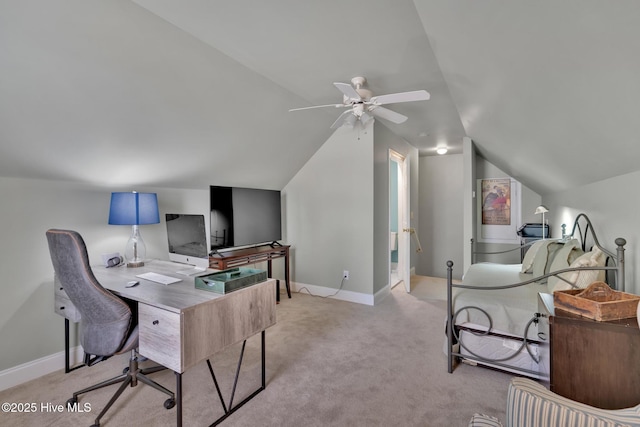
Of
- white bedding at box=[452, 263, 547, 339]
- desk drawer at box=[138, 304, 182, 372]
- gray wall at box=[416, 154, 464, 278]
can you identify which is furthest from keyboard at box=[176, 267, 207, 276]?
gray wall at box=[416, 154, 464, 278]

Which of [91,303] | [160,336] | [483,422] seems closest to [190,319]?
[160,336]

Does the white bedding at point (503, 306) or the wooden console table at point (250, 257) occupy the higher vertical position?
the wooden console table at point (250, 257)

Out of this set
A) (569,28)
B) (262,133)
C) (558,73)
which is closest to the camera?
(569,28)

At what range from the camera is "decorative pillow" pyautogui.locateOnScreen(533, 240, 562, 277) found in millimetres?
2672

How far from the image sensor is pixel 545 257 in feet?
8.89

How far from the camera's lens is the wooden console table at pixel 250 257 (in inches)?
135

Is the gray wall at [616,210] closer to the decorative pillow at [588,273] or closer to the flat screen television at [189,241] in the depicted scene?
the decorative pillow at [588,273]

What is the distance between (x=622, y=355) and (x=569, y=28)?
4.07 ft

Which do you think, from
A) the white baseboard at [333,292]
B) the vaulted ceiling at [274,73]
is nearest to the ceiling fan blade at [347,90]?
the vaulted ceiling at [274,73]

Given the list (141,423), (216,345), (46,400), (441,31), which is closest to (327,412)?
(216,345)

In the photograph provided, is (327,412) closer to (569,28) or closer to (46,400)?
(46,400)

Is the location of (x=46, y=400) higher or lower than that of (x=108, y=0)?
lower

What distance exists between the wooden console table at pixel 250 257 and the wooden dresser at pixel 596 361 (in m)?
2.48

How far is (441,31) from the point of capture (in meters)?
1.73
